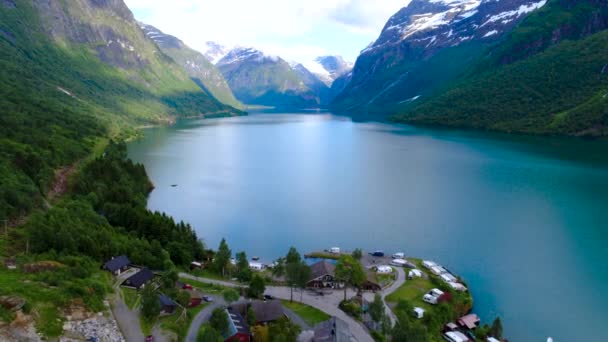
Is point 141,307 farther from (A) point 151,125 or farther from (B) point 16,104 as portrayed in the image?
(A) point 151,125

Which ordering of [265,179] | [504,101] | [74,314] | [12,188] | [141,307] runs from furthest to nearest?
[504,101] < [265,179] < [12,188] < [141,307] < [74,314]

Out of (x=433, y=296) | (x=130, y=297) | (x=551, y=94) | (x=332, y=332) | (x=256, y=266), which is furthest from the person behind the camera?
(x=551, y=94)

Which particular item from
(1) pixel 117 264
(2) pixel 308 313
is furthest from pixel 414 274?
(1) pixel 117 264

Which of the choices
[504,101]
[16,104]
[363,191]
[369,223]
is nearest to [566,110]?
[504,101]

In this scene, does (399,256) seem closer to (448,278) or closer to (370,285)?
(448,278)

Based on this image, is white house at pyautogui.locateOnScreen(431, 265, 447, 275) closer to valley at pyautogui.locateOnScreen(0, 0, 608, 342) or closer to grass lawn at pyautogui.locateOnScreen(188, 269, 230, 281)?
valley at pyautogui.locateOnScreen(0, 0, 608, 342)

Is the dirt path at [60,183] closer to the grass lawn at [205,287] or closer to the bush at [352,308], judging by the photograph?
the grass lawn at [205,287]
